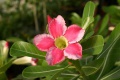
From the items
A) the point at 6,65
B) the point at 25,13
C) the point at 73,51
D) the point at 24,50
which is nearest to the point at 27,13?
the point at 25,13

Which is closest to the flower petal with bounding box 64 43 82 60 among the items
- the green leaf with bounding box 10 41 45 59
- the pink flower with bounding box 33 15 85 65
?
the pink flower with bounding box 33 15 85 65

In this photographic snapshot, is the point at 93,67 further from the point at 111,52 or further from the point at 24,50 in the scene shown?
the point at 24,50

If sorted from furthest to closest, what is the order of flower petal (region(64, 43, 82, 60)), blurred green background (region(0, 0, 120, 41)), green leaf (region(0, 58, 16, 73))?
blurred green background (region(0, 0, 120, 41)), green leaf (region(0, 58, 16, 73)), flower petal (region(64, 43, 82, 60))

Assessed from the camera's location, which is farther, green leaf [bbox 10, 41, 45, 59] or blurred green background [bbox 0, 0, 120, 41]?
blurred green background [bbox 0, 0, 120, 41]

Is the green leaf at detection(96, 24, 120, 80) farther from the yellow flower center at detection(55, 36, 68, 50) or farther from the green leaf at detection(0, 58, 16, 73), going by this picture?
the green leaf at detection(0, 58, 16, 73)

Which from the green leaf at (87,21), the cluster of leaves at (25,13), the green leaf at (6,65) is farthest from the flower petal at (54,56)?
the cluster of leaves at (25,13)

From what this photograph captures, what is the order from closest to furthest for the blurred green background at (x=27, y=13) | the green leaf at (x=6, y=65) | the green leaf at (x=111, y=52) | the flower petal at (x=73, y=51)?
1. the flower petal at (x=73, y=51)
2. the green leaf at (x=111, y=52)
3. the green leaf at (x=6, y=65)
4. the blurred green background at (x=27, y=13)

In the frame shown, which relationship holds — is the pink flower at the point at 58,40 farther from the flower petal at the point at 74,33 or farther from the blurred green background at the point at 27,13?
the blurred green background at the point at 27,13
